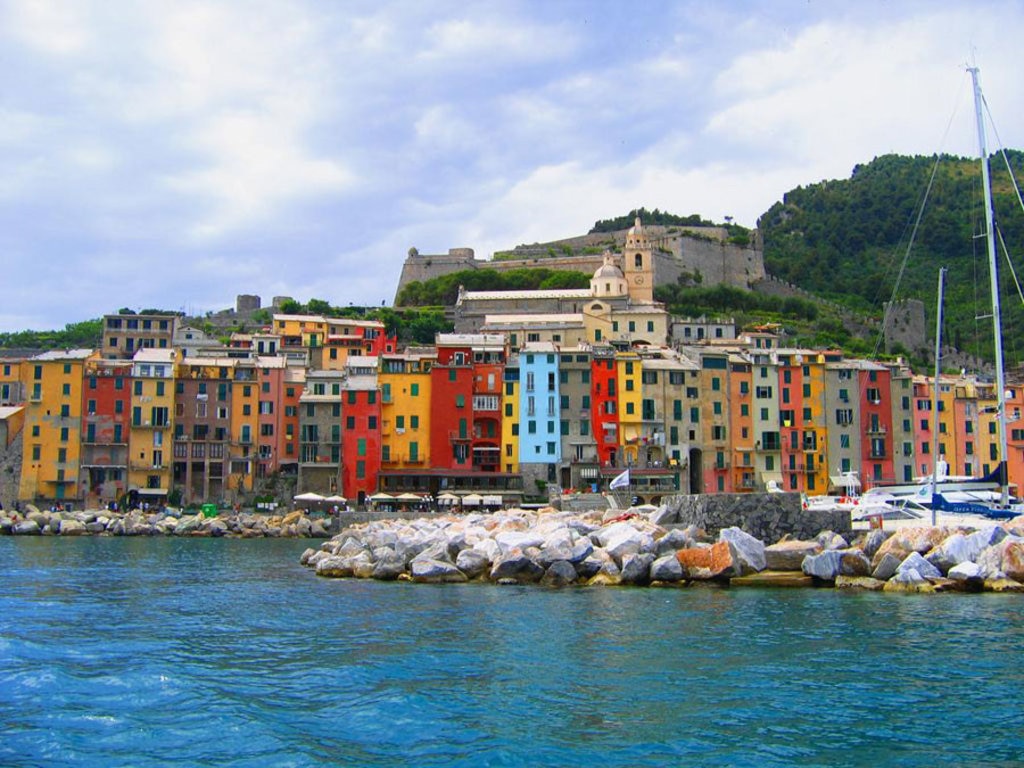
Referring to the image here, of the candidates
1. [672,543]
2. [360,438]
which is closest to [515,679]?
[672,543]

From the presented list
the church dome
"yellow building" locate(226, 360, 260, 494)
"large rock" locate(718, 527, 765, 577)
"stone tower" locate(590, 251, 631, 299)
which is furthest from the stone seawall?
the church dome

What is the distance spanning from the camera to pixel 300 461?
214 feet

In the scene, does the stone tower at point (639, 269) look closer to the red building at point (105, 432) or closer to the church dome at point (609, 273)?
the church dome at point (609, 273)

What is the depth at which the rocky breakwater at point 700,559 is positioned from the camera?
1090 inches

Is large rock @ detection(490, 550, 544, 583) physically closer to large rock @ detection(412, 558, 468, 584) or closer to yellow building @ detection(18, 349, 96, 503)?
large rock @ detection(412, 558, 468, 584)

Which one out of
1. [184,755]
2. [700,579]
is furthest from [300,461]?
[184,755]

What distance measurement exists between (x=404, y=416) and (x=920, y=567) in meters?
42.2

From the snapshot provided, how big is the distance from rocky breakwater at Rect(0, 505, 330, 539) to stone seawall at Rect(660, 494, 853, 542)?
102ft

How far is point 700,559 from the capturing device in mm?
29469

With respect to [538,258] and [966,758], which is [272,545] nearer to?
[966,758]

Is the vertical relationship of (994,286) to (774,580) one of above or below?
above

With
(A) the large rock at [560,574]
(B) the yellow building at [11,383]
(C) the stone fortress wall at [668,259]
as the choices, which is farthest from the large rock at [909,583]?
(C) the stone fortress wall at [668,259]

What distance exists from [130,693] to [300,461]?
4981 centimetres

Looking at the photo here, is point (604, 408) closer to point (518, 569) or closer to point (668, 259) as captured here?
point (518, 569)
